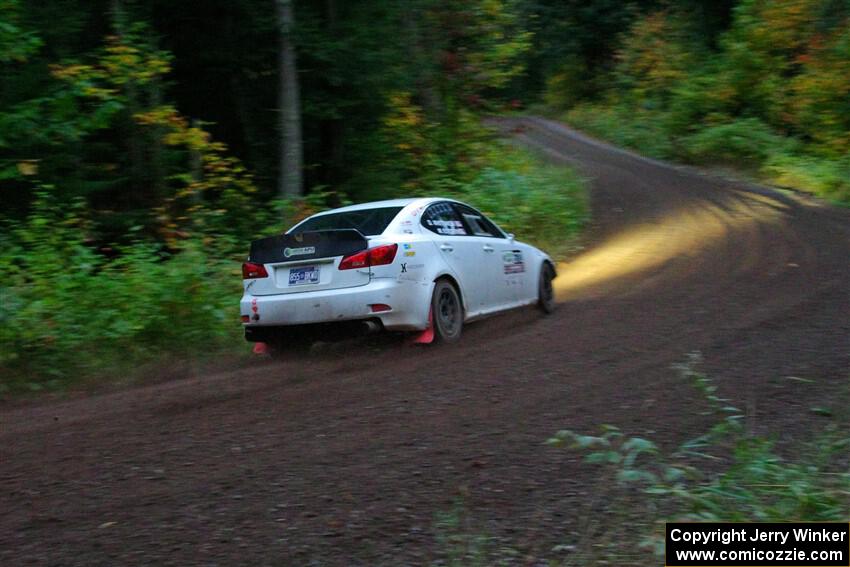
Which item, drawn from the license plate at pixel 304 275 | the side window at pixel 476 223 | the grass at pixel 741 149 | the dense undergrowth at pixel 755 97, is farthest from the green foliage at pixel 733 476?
the dense undergrowth at pixel 755 97

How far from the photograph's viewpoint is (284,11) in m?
15.6

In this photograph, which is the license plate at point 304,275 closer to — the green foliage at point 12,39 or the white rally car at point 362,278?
the white rally car at point 362,278

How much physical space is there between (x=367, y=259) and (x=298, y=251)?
0.71 metres

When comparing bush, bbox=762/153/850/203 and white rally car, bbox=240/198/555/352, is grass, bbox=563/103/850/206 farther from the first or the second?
white rally car, bbox=240/198/555/352

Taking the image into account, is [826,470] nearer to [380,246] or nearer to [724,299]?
[380,246]

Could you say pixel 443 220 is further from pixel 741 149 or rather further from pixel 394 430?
pixel 741 149

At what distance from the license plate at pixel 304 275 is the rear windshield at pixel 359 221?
651 mm

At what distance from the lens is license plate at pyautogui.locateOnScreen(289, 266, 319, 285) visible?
9141mm

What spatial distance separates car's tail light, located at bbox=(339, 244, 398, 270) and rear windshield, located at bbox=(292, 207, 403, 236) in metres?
0.36

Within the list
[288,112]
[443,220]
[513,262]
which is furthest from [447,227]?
[288,112]

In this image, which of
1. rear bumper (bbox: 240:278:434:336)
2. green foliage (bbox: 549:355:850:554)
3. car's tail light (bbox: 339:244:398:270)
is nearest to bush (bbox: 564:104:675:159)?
rear bumper (bbox: 240:278:434:336)

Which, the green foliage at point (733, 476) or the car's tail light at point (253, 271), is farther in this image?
the car's tail light at point (253, 271)

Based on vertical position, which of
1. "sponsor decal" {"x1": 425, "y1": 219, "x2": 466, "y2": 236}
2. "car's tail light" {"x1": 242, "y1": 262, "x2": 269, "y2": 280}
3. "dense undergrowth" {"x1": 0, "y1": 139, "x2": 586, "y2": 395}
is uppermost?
"sponsor decal" {"x1": 425, "y1": 219, "x2": 466, "y2": 236}

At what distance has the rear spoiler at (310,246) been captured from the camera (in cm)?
909
